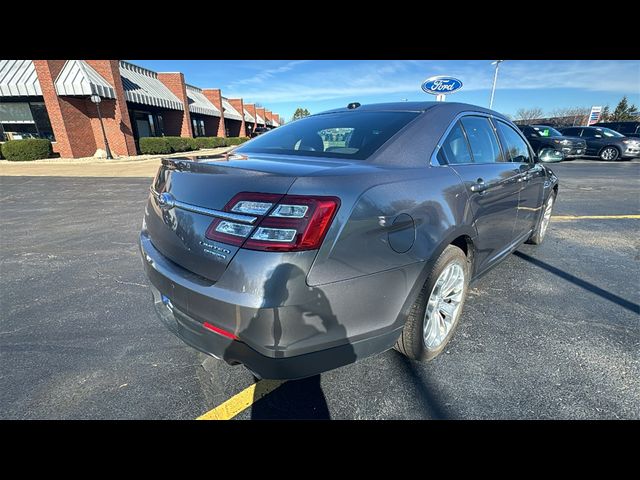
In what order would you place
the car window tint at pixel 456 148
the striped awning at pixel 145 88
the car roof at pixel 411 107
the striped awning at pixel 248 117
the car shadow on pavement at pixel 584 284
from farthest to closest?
the striped awning at pixel 248 117 → the striped awning at pixel 145 88 → the car shadow on pavement at pixel 584 284 → the car roof at pixel 411 107 → the car window tint at pixel 456 148

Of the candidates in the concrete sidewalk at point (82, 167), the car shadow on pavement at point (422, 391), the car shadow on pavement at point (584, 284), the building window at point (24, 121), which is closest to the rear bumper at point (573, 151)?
the car shadow on pavement at point (584, 284)

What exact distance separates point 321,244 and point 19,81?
22.2m

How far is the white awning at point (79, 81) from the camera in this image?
579 inches

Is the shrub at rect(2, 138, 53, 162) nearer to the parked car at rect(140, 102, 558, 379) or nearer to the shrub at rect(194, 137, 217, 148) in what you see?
the shrub at rect(194, 137, 217, 148)

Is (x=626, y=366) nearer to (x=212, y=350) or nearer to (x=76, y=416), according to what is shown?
(x=212, y=350)

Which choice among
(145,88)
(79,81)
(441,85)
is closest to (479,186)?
(441,85)

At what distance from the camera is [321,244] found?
1.35 meters

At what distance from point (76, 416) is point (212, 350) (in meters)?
0.99

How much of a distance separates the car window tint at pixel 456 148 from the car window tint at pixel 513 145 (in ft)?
3.19

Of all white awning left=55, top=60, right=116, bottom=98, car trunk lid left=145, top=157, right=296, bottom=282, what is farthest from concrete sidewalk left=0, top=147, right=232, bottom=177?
car trunk lid left=145, top=157, right=296, bottom=282

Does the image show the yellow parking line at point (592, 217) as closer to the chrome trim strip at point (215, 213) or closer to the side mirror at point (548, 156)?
the side mirror at point (548, 156)

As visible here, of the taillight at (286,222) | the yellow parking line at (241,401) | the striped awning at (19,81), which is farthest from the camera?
the striped awning at (19,81)
